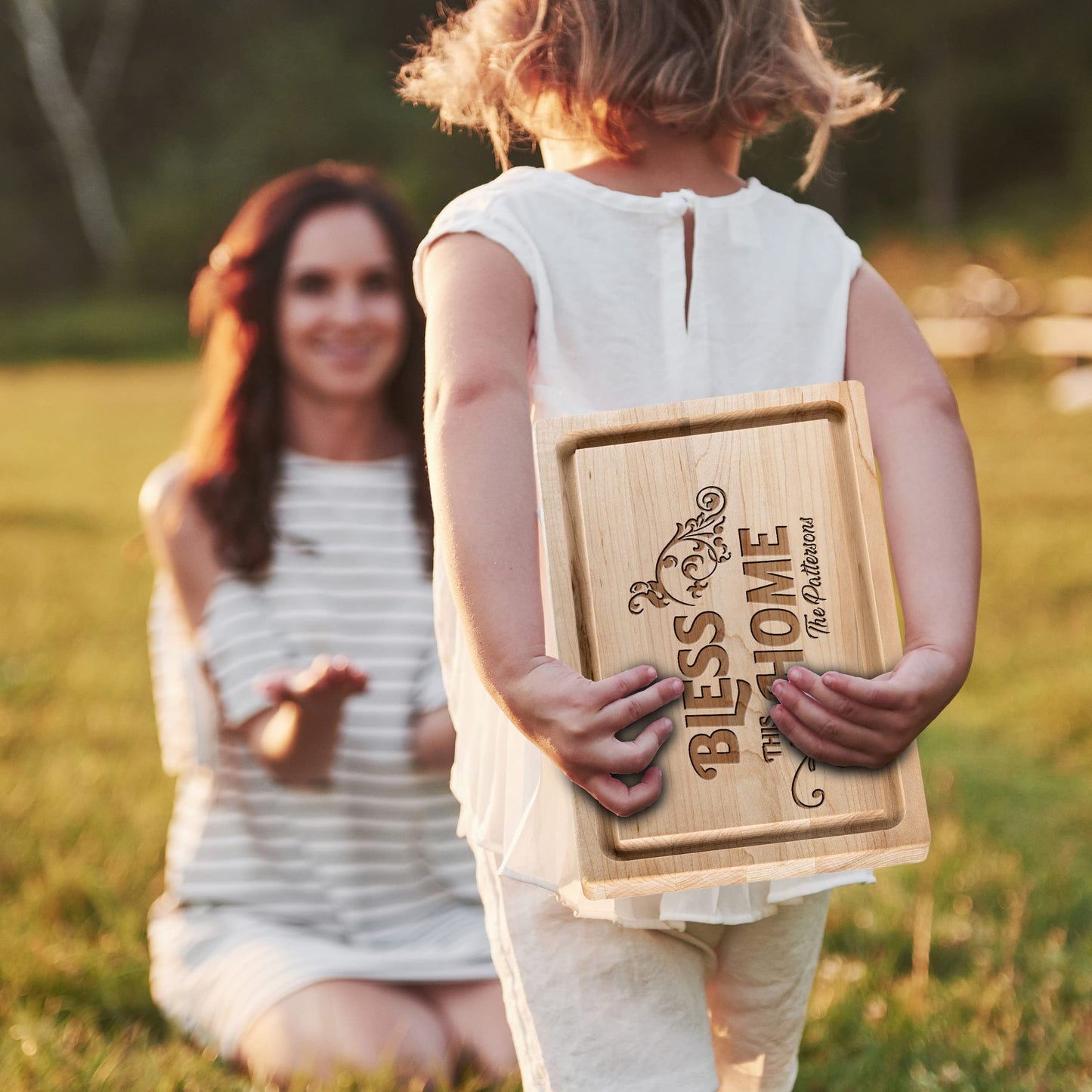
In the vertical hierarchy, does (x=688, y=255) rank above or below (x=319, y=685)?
above

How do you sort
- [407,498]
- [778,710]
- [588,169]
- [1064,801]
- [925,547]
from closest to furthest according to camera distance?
[778,710] → [925,547] → [588,169] → [407,498] → [1064,801]

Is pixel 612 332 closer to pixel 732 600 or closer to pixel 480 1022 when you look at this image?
pixel 732 600

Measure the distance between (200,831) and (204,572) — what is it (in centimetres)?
51

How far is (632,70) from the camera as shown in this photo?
4.24 ft

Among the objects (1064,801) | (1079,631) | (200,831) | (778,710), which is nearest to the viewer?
(778,710)

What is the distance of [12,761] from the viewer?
3562 millimetres

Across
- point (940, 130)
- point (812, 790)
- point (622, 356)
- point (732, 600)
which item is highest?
point (940, 130)

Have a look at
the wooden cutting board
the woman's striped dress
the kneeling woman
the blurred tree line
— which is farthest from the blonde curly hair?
the blurred tree line

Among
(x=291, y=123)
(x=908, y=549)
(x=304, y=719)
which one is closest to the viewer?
(x=908, y=549)

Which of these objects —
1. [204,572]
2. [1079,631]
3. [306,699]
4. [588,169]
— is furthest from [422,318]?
[1079,631]

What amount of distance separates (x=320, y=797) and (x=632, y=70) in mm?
1640

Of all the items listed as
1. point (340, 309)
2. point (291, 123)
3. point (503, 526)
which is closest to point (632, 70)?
point (503, 526)

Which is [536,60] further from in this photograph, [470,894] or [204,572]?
[470,894]

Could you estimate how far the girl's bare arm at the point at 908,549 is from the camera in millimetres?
1137
